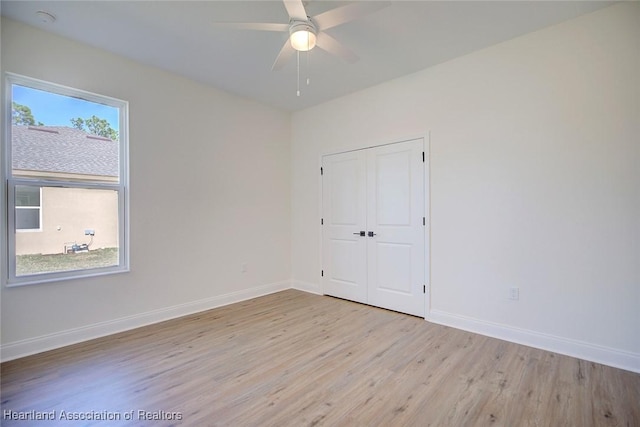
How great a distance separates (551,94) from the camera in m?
2.70

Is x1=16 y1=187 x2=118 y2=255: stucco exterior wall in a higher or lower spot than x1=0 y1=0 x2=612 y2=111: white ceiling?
lower

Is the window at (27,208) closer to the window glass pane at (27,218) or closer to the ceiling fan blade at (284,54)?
the window glass pane at (27,218)

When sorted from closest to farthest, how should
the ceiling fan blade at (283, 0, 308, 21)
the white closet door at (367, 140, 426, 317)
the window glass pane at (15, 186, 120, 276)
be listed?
the ceiling fan blade at (283, 0, 308, 21)
the window glass pane at (15, 186, 120, 276)
the white closet door at (367, 140, 426, 317)

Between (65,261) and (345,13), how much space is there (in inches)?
131

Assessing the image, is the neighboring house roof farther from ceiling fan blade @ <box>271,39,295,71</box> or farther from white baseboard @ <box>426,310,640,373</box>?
white baseboard @ <box>426,310,640,373</box>

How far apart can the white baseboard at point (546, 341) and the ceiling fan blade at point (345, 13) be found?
9.92ft

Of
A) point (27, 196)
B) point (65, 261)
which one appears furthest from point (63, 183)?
point (65, 261)

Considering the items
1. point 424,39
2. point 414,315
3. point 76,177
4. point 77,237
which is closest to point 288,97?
point 424,39

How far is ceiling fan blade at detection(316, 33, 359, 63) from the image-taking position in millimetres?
2155

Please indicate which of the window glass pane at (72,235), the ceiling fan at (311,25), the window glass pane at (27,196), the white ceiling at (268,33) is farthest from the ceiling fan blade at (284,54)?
the window glass pane at (27,196)

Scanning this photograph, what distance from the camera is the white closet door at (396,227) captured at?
355 cm

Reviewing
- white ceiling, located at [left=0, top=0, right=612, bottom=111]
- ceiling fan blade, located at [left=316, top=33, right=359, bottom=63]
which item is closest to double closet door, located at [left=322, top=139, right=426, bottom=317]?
white ceiling, located at [left=0, top=0, right=612, bottom=111]

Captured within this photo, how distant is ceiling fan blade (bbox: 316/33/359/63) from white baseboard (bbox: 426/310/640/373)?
2840mm

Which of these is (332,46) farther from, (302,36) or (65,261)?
(65,261)
